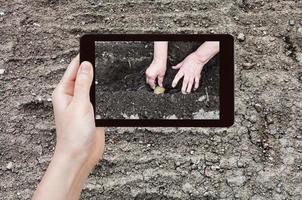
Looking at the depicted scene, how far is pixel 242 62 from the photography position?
86.4 inches

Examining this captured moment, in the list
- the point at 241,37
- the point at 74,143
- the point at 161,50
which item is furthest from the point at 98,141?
the point at 241,37

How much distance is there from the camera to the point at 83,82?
1680 mm

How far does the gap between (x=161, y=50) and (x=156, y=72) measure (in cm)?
10

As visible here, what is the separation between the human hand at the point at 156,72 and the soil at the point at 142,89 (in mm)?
15

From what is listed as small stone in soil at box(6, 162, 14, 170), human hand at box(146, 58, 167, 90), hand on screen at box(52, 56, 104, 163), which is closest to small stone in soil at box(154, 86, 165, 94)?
human hand at box(146, 58, 167, 90)

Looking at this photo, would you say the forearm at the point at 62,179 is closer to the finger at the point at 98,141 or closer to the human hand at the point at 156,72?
the finger at the point at 98,141

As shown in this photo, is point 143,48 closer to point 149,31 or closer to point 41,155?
point 149,31

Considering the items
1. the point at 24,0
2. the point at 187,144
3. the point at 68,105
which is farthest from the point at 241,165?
the point at 24,0

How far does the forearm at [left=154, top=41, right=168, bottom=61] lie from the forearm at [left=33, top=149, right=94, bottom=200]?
16.9 inches

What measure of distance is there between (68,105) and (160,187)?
1.59 feet

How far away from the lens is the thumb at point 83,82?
5.48 ft

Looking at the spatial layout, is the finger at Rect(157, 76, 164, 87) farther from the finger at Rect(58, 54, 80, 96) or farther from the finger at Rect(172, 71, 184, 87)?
the finger at Rect(58, 54, 80, 96)

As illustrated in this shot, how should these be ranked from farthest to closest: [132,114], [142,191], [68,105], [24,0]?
[24,0] < [142,191] < [132,114] < [68,105]

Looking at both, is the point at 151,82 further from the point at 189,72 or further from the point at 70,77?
the point at 70,77
